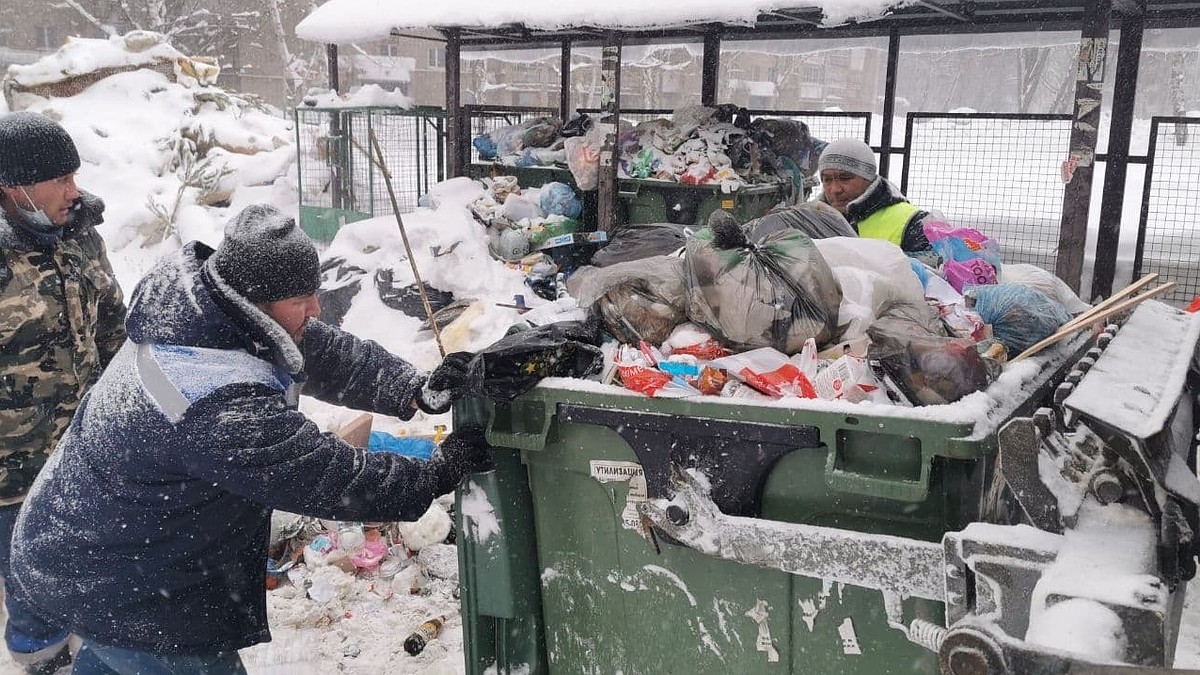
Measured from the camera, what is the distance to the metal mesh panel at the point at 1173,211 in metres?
6.66

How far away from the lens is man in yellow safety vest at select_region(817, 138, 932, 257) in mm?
3961

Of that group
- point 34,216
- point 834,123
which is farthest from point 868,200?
point 834,123

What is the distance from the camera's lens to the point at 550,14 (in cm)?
777

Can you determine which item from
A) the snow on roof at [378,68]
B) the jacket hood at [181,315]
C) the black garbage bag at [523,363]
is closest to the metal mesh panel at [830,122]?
the black garbage bag at [523,363]

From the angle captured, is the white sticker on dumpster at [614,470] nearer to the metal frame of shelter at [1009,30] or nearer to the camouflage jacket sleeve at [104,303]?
the camouflage jacket sleeve at [104,303]

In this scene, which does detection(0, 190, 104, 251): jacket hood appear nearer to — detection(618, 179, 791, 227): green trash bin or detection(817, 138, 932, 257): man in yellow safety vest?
detection(817, 138, 932, 257): man in yellow safety vest

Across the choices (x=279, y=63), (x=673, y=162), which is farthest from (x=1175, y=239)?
(x=279, y=63)

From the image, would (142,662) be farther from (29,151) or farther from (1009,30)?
(1009,30)

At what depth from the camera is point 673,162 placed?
833 centimetres

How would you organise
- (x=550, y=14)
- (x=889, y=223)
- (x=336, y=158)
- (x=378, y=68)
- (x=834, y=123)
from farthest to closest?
(x=378, y=68)
(x=336, y=158)
(x=834, y=123)
(x=550, y=14)
(x=889, y=223)

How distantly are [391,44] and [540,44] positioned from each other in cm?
2632

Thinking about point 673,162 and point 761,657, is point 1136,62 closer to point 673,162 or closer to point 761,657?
point 673,162

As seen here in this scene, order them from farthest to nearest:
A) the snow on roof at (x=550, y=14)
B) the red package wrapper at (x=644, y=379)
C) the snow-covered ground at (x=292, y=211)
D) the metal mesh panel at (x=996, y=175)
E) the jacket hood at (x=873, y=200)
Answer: the metal mesh panel at (x=996, y=175) < the snow on roof at (x=550, y=14) < the jacket hood at (x=873, y=200) < the snow-covered ground at (x=292, y=211) < the red package wrapper at (x=644, y=379)

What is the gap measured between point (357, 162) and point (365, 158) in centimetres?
14
